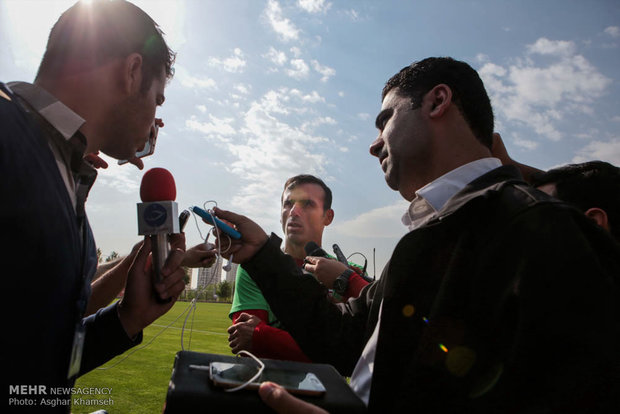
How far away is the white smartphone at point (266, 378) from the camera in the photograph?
108 centimetres

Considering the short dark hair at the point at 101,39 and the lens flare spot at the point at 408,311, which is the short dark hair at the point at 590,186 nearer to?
the lens flare spot at the point at 408,311

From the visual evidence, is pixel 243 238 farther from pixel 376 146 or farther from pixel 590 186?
pixel 590 186

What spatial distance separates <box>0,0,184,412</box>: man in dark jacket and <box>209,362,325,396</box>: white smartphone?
56 centimetres

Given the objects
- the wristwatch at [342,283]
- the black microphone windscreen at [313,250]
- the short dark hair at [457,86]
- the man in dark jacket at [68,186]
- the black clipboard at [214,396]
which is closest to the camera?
the black clipboard at [214,396]

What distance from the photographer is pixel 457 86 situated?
7.59ft

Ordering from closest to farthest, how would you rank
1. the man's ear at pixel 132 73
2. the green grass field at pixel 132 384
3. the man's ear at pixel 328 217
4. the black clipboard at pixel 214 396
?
the black clipboard at pixel 214 396 → the man's ear at pixel 132 73 → the man's ear at pixel 328 217 → the green grass field at pixel 132 384

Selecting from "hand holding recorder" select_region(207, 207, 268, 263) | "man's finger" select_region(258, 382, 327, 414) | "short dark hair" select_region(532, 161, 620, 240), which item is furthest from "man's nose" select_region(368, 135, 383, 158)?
"man's finger" select_region(258, 382, 327, 414)

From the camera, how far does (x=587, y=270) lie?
43.7 inches

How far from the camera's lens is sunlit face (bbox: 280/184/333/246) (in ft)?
14.5

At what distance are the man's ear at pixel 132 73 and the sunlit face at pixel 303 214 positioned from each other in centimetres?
278

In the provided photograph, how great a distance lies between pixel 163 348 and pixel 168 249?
1218cm

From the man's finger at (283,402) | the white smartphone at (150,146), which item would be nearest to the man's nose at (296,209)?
the white smartphone at (150,146)

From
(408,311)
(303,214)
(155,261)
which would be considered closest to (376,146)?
(408,311)

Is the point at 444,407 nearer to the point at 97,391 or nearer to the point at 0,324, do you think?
the point at 0,324
